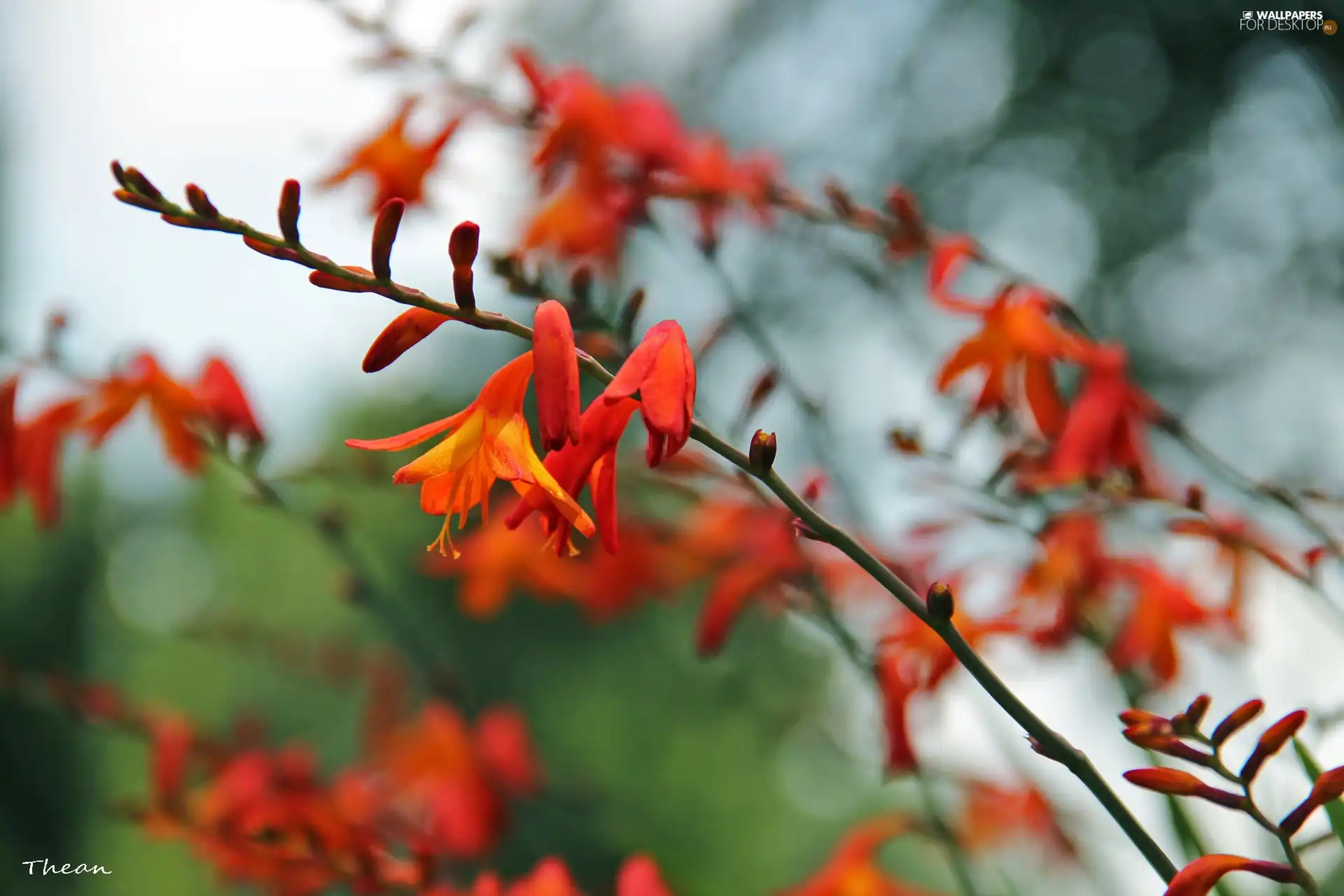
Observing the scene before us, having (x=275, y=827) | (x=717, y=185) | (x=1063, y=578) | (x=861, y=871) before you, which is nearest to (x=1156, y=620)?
(x=1063, y=578)

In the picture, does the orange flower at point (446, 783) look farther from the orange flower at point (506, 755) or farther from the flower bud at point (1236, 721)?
the flower bud at point (1236, 721)

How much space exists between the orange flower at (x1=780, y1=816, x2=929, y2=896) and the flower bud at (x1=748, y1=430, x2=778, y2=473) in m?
0.67

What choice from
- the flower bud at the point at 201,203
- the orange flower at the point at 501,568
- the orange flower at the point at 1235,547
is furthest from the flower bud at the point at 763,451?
the orange flower at the point at 501,568

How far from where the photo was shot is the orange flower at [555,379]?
0.43 metres

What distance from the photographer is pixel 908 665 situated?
87cm

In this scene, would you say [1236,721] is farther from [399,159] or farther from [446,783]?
[446,783]

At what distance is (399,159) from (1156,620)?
88 centimetres

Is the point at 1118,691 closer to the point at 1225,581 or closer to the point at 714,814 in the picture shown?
the point at 1225,581

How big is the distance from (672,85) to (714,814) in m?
3.73

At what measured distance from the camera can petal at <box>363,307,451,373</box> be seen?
443 millimetres

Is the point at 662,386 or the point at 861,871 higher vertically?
the point at 662,386

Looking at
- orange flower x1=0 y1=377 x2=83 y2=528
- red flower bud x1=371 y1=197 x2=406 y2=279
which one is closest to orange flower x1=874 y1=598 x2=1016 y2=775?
red flower bud x1=371 y1=197 x2=406 y2=279

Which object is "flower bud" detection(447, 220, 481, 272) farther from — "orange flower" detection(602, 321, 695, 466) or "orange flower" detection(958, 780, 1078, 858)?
"orange flower" detection(958, 780, 1078, 858)

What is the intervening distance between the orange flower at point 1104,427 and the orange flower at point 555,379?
18.7 inches
